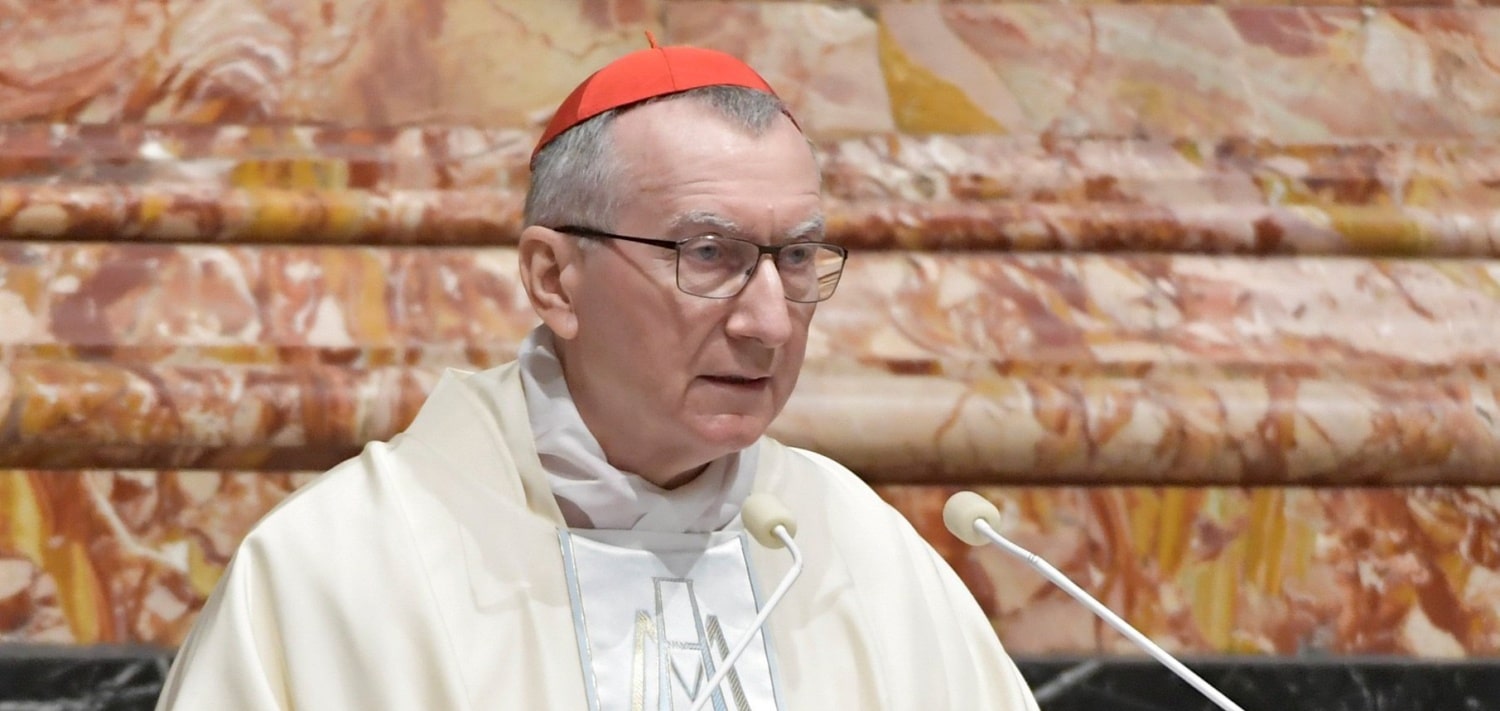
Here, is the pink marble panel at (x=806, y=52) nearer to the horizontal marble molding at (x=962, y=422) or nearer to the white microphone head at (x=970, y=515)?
the horizontal marble molding at (x=962, y=422)

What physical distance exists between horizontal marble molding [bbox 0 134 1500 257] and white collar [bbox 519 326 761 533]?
1.22 metres

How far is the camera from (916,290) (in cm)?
372

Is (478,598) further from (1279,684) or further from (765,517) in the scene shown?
(1279,684)

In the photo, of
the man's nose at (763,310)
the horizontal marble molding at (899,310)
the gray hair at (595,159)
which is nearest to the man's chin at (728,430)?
the man's nose at (763,310)

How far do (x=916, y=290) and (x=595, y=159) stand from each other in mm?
1427

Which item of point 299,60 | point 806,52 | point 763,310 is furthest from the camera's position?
point 806,52

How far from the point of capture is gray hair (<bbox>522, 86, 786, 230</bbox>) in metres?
2.38

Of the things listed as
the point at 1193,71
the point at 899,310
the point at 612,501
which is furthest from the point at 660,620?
the point at 1193,71

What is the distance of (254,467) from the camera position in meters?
3.40

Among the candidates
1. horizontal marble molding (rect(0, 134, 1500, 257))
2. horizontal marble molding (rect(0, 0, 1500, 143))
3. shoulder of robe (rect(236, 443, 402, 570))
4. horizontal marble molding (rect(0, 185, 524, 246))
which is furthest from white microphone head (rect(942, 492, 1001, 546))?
horizontal marble molding (rect(0, 0, 1500, 143))

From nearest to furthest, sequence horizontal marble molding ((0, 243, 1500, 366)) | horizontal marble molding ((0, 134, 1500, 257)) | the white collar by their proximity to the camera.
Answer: the white collar
horizontal marble molding ((0, 243, 1500, 366))
horizontal marble molding ((0, 134, 1500, 257))

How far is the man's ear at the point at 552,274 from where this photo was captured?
2428 mm

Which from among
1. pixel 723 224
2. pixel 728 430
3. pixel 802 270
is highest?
pixel 723 224

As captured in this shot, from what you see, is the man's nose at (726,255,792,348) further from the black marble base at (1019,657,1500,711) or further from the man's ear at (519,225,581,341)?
the black marble base at (1019,657,1500,711)
